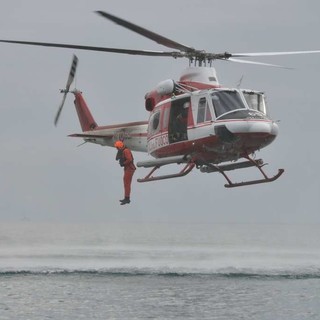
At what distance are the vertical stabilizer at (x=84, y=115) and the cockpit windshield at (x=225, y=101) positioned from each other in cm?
892

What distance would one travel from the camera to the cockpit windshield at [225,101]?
24828 mm

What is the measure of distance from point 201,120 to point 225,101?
3.10 feet

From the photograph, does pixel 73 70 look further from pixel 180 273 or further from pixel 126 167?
pixel 180 273

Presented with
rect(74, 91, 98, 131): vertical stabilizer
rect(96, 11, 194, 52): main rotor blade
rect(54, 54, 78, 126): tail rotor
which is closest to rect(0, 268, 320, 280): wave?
rect(74, 91, 98, 131): vertical stabilizer

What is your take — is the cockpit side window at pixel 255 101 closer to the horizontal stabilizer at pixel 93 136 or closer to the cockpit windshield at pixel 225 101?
the cockpit windshield at pixel 225 101

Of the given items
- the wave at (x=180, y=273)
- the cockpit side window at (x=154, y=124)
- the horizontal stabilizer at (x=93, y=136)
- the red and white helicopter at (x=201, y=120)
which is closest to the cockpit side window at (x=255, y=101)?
the red and white helicopter at (x=201, y=120)

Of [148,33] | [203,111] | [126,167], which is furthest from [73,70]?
[148,33]

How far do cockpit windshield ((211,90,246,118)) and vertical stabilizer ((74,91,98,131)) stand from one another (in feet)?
29.3

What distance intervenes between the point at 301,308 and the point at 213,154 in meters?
13.7

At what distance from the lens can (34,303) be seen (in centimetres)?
3766

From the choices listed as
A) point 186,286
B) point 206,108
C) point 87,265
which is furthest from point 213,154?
point 87,265

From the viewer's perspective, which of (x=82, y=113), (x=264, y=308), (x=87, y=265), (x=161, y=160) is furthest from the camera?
(x=87, y=265)

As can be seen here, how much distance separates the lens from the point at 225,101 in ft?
81.8

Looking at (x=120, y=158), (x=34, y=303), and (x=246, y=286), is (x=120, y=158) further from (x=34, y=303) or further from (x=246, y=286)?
(x=246, y=286)
